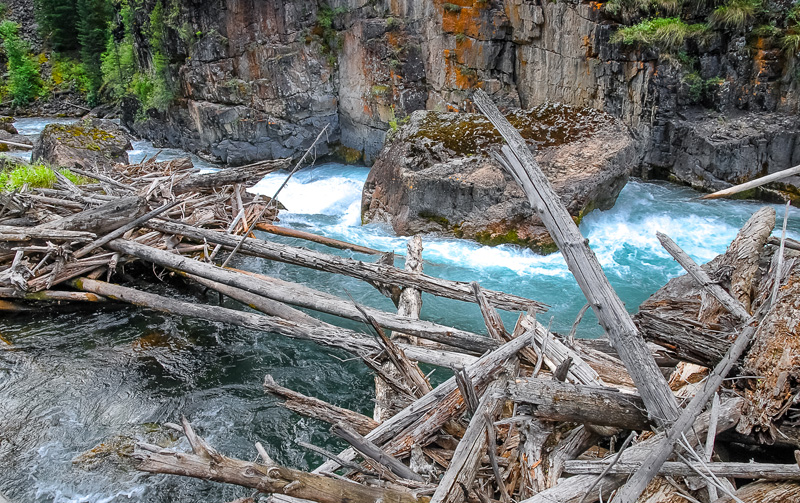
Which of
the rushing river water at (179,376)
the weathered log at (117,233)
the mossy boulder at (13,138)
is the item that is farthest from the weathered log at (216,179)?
the mossy boulder at (13,138)

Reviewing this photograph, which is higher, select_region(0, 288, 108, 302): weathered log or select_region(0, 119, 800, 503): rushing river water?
select_region(0, 288, 108, 302): weathered log

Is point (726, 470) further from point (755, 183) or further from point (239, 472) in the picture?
point (239, 472)

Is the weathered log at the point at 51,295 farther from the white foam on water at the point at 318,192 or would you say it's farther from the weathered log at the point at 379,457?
the white foam on water at the point at 318,192

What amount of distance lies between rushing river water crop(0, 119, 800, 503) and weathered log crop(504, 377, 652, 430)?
2697 mm

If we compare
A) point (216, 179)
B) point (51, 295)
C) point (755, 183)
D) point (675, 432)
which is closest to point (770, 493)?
point (675, 432)

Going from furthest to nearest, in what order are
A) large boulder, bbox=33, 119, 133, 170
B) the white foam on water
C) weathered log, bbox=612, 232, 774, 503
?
the white foam on water
large boulder, bbox=33, 119, 133, 170
weathered log, bbox=612, 232, 774, 503

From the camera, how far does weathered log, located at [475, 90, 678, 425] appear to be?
265 centimetres

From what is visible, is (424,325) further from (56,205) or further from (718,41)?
(718,41)

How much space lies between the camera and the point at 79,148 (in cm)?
1198

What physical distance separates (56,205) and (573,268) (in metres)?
7.86

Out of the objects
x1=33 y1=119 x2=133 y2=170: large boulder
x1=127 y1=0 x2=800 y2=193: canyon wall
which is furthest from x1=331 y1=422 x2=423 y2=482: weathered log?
x1=127 y1=0 x2=800 y2=193: canyon wall

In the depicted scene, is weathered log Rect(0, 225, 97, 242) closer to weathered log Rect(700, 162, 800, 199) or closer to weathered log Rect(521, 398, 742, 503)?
weathered log Rect(521, 398, 742, 503)

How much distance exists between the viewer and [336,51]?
17.4 m

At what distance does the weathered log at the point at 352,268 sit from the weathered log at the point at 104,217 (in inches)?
17.9
